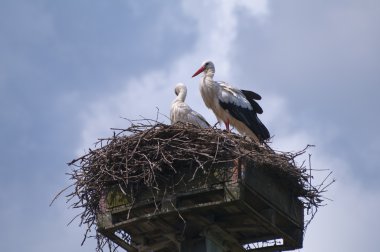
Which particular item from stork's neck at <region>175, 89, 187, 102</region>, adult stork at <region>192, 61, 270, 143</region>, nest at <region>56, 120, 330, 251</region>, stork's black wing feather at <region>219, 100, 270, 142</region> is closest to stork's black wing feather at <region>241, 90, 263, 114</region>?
adult stork at <region>192, 61, 270, 143</region>

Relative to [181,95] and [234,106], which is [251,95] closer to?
[234,106]

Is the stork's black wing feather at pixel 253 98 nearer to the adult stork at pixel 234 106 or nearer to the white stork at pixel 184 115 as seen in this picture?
the adult stork at pixel 234 106

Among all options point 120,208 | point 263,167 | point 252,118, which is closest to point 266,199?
point 263,167

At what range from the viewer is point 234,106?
10.9 m

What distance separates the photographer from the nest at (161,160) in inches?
→ 292

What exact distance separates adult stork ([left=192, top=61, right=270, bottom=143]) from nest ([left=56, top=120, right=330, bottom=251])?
8.64 feet

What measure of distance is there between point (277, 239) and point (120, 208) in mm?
1551

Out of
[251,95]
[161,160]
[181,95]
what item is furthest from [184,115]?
[161,160]

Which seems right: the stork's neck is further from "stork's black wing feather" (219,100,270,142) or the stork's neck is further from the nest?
the nest

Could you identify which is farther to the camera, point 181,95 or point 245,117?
→ point 181,95

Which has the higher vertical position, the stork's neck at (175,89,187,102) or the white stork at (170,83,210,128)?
the stork's neck at (175,89,187,102)

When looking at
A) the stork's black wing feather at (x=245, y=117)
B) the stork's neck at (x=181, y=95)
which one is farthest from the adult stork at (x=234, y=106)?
the stork's neck at (x=181, y=95)

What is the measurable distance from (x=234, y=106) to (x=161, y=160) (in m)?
3.61

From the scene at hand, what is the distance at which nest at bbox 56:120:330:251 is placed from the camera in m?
7.41
